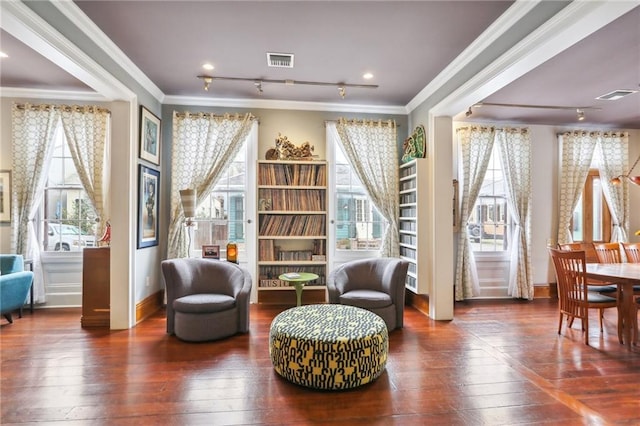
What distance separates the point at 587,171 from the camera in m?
5.34

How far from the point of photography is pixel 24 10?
2.16 m

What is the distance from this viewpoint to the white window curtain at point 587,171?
5.31 m

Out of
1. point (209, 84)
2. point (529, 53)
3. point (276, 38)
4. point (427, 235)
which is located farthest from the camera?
point (427, 235)

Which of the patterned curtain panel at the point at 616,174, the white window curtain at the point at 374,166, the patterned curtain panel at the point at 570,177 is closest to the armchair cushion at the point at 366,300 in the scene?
the white window curtain at the point at 374,166

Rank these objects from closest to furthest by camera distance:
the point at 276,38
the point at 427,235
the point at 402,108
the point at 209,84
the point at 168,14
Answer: the point at 168,14, the point at 276,38, the point at 209,84, the point at 427,235, the point at 402,108

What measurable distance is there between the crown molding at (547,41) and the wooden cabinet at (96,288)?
13.7ft

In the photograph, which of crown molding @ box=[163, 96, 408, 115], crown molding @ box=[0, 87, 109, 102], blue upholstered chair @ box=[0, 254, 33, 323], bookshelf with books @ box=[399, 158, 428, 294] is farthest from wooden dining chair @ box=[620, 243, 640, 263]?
blue upholstered chair @ box=[0, 254, 33, 323]

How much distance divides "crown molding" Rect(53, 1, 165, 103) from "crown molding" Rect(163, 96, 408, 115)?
46 centimetres

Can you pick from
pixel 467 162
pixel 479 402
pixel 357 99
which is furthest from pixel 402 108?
pixel 479 402

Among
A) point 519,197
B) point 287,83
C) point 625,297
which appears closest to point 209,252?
point 287,83

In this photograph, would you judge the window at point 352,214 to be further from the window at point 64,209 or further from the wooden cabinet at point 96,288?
the window at point 64,209

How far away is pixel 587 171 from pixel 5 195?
8239 millimetres

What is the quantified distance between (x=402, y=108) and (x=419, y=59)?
153 centimetres

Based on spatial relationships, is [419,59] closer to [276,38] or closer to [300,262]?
[276,38]
